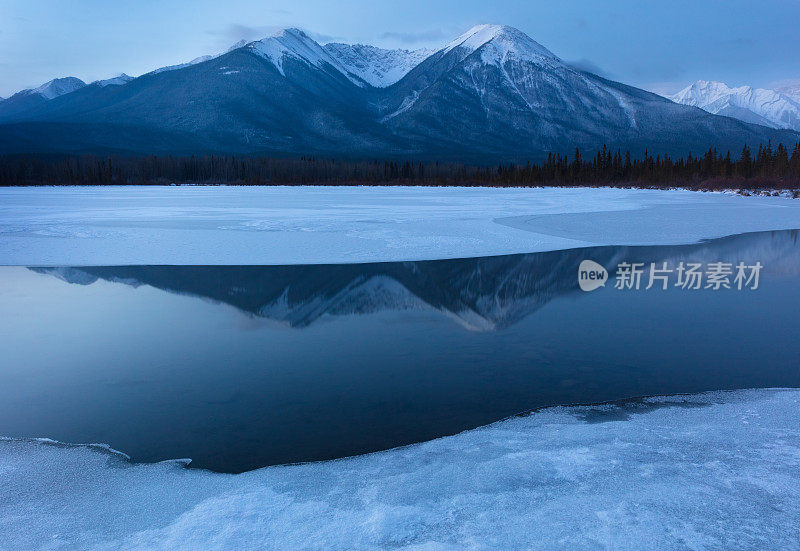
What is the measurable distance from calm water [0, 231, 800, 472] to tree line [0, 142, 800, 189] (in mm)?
78313

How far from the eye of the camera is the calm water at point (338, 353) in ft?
19.8

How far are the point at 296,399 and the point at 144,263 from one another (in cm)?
1145

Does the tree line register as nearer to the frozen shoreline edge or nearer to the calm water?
the calm water

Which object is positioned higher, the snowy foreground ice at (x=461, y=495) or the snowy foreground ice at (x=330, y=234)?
the snowy foreground ice at (x=330, y=234)

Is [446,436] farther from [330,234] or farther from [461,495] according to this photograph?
[330,234]

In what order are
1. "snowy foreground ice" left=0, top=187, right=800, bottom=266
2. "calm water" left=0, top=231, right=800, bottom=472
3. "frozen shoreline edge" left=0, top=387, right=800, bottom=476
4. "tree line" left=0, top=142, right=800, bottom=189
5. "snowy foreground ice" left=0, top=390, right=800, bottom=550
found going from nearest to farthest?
1. "snowy foreground ice" left=0, top=390, right=800, bottom=550
2. "frozen shoreline edge" left=0, top=387, right=800, bottom=476
3. "calm water" left=0, top=231, right=800, bottom=472
4. "snowy foreground ice" left=0, top=187, right=800, bottom=266
5. "tree line" left=0, top=142, right=800, bottom=189

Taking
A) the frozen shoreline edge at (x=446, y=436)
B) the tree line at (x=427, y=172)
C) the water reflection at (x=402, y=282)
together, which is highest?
the tree line at (x=427, y=172)

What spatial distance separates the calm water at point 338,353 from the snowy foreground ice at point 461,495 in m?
0.45

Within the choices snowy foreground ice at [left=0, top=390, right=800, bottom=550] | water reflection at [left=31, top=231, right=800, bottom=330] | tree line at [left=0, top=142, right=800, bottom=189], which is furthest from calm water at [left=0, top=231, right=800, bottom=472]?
tree line at [left=0, top=142, right=800, bottom=189]

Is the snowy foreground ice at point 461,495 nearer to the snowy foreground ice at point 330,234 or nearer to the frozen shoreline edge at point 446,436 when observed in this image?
the frozen shoreline edge at point 446,436

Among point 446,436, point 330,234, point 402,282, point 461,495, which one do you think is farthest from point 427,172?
point 461,495

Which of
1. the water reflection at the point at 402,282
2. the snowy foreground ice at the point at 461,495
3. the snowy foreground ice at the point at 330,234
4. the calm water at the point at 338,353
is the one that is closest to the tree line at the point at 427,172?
the snowy foreground ice at the point at 330,234

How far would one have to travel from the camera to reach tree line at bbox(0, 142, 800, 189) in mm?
94625

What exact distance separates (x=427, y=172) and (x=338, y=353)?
14143 centimetres
